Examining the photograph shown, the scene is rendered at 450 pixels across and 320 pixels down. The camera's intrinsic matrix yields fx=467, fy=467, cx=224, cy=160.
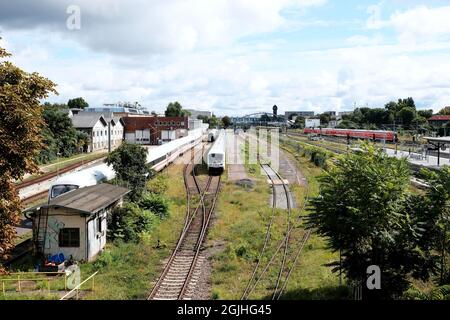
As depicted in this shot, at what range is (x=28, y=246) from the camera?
22109 millimetres

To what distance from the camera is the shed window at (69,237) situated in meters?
19.8

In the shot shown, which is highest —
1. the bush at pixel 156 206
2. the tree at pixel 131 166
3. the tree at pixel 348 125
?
the tree at pixel 348 125

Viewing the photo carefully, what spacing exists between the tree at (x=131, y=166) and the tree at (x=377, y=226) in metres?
16.1

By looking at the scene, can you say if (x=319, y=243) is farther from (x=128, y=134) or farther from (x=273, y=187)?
(x=128, y=134)

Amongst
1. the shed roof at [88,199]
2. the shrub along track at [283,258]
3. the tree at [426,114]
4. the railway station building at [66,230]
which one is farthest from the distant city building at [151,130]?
the tree at [426,114]

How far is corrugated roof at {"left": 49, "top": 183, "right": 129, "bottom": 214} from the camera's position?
20.0m

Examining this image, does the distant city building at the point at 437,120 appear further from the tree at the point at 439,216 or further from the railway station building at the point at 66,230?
the railway station building at the point at 66,230

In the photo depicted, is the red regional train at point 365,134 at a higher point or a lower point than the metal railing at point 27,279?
higher

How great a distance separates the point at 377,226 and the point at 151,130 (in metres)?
80.4

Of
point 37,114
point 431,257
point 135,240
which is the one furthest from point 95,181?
point 431,257

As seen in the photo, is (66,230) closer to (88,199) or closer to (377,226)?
(88,199)

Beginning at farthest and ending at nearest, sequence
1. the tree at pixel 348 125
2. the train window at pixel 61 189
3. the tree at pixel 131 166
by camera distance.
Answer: the tree at pixel 348 125, the tree at pixel 131 166, the train window at pixel 61 189

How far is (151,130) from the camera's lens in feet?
303
